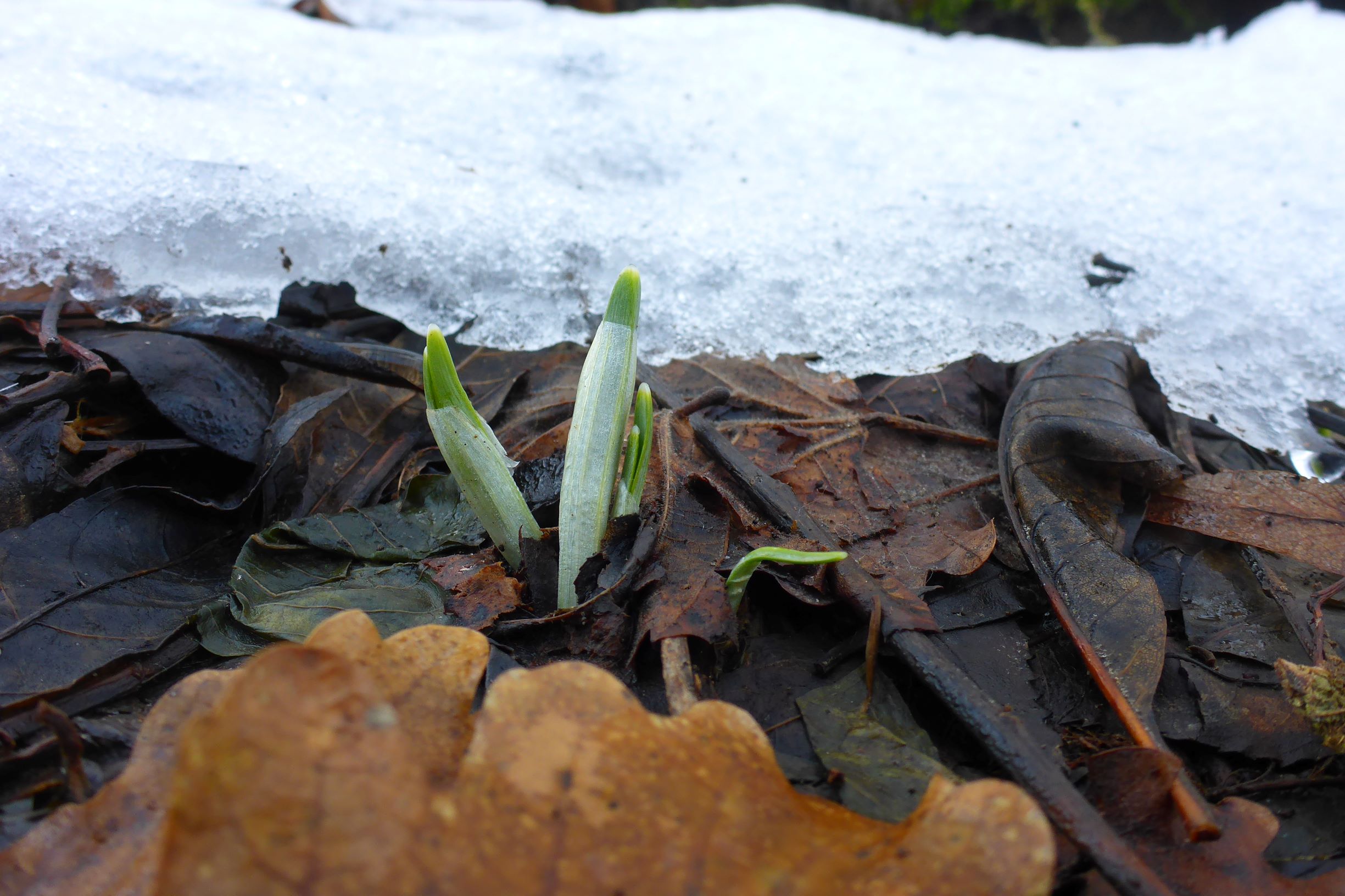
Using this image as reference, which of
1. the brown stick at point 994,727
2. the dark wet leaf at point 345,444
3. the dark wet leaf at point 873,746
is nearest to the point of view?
the brown stick at point 994,727

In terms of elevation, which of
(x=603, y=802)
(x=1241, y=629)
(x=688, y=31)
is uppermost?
(x=688, y=31)

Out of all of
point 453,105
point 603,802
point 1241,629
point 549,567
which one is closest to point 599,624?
point 549,567

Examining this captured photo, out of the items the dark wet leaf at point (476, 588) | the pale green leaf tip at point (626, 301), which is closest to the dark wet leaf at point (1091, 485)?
the pale green leaf tip at point (626, 301)

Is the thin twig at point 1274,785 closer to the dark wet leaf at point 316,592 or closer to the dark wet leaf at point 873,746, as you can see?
the dark wet leaf at point 873,746

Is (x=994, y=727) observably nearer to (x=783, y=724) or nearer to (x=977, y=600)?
(x=783, y=724)

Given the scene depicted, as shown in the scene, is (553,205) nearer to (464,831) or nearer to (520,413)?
(520,413)

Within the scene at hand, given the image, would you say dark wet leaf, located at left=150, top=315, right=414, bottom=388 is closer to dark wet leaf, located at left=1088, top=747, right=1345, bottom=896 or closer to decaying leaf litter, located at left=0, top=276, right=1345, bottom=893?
decaying leaf litter, located at left=0, top=276, right=1345, bottom=893

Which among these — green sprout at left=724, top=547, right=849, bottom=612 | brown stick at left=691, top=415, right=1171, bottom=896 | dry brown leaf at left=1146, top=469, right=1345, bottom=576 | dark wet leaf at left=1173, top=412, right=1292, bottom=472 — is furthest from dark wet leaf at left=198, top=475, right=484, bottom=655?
dark wet leaf at left=1173, top=412, right=1292, bottom=472
